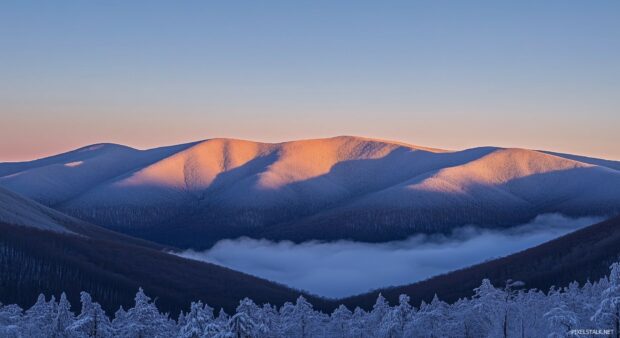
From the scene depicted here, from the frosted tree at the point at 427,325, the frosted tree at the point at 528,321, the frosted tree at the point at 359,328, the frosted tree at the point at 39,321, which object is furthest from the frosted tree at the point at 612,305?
the frosted tree at the point at 39,321

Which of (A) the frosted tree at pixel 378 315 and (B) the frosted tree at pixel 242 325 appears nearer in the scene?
(B) the frosted tree at pixel 242 325

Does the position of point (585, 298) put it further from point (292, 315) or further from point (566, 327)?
point (292, 315)

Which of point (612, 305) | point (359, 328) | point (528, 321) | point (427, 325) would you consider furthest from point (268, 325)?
point (612, 305)

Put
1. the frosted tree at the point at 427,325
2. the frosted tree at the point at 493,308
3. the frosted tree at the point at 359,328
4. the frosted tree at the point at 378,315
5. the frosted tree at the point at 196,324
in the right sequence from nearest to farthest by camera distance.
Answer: the frosted tree at the point at 196,324 → the frosted tree at the point at 493,308 → the frosted tree at the point at 427,325 → the frosted tree at the point at 359,328 → the frosted tree at the point at 378,315

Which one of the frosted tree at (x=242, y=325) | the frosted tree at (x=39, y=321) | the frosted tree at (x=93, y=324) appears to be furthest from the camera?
the frosted tree at (x=39, y=321)

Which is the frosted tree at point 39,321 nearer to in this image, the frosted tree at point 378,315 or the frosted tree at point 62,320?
the frosted tree at point 62,320

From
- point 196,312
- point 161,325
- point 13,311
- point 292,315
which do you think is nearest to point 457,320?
point 292,315

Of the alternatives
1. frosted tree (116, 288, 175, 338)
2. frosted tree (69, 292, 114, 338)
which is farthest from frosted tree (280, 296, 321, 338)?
frosted tree (69, 292, 114, 338)

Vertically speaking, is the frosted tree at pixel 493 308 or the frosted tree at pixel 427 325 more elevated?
the frosted tree at pixel 493 308

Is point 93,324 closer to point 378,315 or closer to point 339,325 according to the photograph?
point 339,325
